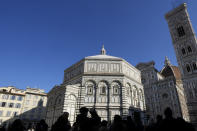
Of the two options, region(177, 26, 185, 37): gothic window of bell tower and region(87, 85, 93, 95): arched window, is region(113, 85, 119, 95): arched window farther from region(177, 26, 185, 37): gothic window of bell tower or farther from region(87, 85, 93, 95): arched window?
region(177, 26, 185, 37): gothic window of bell tower

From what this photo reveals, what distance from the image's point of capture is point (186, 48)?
141 feet

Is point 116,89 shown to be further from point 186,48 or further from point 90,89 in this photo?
point 186,48

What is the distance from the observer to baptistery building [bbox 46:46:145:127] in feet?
70.4

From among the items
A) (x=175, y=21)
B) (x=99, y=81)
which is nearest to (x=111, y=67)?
(x=99, y=81)

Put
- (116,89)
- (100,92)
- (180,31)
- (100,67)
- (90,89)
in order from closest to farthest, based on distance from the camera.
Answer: (100,92) < (90,89) < (116,89) < (100,67) < (180,31)

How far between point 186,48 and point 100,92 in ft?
120

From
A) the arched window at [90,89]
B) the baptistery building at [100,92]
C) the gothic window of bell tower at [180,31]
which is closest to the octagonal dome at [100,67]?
the baptistery building at [100,92]

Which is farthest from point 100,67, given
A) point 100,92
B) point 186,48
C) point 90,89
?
point 186,48

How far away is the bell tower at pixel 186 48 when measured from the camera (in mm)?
36844

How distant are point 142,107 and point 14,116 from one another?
117 ft

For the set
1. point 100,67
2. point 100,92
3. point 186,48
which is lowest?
point 100,92

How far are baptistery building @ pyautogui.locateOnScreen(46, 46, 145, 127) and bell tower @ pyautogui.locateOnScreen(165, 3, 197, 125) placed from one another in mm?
19436

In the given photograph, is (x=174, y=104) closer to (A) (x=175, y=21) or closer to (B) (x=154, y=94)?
(B) (x=154, y=94)

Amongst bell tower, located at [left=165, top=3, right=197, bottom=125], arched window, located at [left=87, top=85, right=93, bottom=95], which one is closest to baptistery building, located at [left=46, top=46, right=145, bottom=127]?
arched window, located at [left=87, top=85, right=93, bottom=95]
